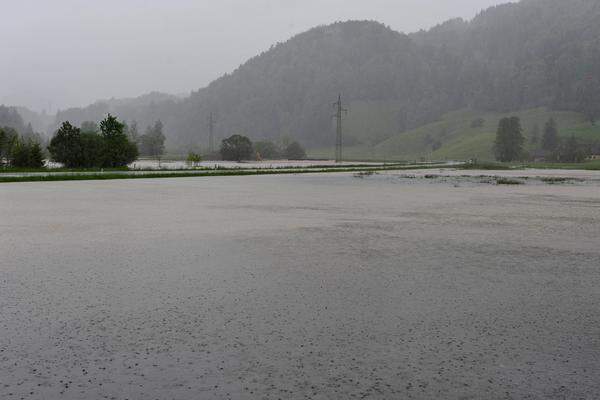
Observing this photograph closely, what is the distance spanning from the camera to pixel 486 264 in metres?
11.8

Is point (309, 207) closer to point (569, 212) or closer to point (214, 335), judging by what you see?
point (569, 212)

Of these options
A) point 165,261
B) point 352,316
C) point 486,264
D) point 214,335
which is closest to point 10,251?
point 165,261

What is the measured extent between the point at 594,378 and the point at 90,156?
70983mm

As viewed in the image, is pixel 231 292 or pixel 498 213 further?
pixel 498 213

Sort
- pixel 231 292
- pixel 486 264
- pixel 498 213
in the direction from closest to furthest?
pixel 231 292 < pixel 486 264 < pixel 498 213

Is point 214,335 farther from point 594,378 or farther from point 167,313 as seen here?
point 594,378

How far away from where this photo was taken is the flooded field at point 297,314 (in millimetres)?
5531

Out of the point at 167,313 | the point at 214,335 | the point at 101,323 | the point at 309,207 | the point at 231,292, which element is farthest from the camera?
the point at 309,207

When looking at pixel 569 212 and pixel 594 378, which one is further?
pixel 569 212

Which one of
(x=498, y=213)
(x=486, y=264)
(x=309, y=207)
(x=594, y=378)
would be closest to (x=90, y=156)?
(x=309, y=207)

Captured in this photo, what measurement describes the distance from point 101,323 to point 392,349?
4028 millimetres

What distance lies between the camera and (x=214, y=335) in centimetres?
691

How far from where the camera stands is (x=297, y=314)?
25.8ft

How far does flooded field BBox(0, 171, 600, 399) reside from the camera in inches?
218
